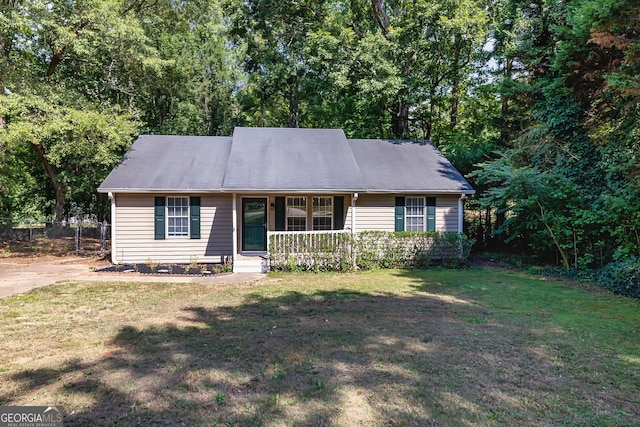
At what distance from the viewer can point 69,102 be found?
44.6 ft

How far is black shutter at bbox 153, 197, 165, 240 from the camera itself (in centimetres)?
1180

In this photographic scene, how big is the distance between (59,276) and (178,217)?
143 inches

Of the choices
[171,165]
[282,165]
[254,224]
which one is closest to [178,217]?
[171,165]

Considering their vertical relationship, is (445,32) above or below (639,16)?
above

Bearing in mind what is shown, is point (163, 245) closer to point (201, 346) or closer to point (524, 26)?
point (201, 346)

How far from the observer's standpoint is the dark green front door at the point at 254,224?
39.9ft

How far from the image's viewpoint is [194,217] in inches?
473

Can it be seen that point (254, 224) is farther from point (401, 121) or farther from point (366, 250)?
point (401, 121)

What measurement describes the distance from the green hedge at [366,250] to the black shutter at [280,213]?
5.94 ft

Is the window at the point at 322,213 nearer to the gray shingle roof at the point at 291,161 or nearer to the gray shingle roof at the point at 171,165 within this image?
the gray shingle roof at the point at 291,161

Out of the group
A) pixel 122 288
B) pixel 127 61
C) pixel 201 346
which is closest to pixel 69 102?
pixel 127 61

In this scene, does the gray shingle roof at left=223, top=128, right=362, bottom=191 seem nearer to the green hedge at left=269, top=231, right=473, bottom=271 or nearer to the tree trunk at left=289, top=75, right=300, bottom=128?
the green hedge at left=269, top=231, right=473, bottom=271

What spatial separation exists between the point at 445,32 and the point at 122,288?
15.6 m

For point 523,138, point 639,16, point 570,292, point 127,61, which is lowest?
point 570,292
